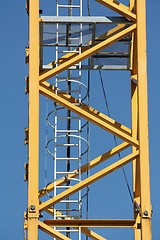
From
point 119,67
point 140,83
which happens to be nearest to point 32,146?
point 140,83

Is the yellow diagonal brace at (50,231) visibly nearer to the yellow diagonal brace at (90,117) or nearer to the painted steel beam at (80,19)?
the yellow diagonal brace at (90,117)

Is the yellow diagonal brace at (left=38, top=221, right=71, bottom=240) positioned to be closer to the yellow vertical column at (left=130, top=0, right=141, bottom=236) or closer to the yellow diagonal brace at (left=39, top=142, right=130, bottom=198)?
the yellow vertical column at (left=130, top=0, right=141, bottom=236)

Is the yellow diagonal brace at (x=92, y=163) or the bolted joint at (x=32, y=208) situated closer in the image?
the bolted joint at (x=32, y=208)

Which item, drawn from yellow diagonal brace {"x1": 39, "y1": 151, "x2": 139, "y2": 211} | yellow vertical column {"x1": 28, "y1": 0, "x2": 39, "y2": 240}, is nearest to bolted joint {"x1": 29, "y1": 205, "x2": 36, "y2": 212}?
yellow vertical column {"x1": 28, "y1": 0, "x2": 39, "y2": 240}

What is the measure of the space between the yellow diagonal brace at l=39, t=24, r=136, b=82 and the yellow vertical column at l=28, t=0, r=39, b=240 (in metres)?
0.28

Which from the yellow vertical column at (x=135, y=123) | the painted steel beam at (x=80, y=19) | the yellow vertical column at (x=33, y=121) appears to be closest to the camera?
the yellow vertical column at (x=33, y=121)

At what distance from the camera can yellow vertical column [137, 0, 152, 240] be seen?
1633 centimetres

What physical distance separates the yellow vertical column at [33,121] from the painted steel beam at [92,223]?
87 cm

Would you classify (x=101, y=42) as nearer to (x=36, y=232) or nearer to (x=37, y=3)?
(x=37, y=3)

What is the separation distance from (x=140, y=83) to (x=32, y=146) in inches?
114

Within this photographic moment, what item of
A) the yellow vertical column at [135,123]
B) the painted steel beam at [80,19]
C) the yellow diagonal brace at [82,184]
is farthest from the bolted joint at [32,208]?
the painted steel beam at [80,19]

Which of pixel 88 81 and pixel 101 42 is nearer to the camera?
pixel 101 42

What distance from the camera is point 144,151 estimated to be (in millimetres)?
16797

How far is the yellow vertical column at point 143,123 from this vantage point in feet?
53.6
